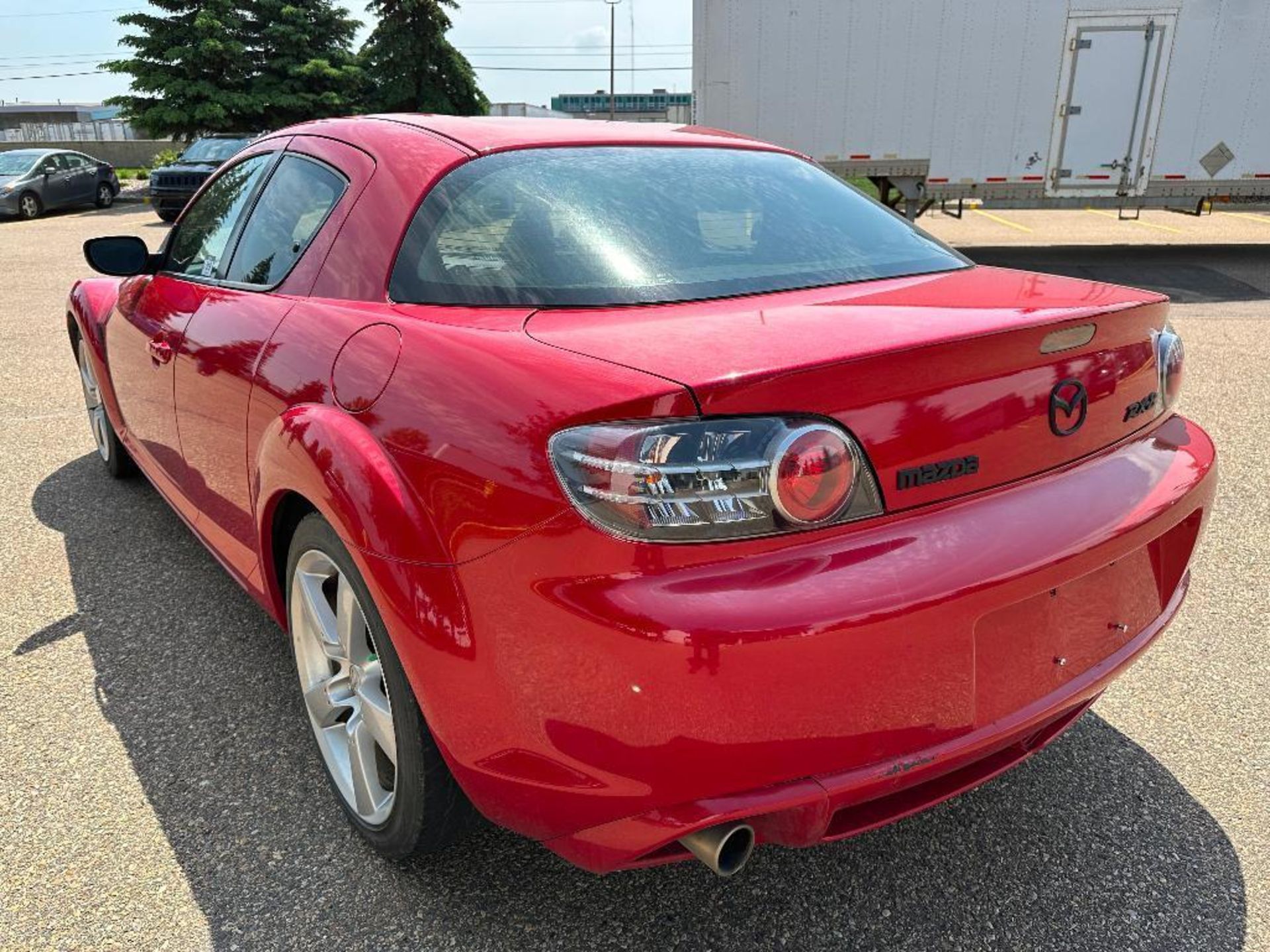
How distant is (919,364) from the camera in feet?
5.17

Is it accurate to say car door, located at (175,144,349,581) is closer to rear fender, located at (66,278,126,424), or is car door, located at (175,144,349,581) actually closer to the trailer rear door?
rear fender, located at (66,278,126,424)

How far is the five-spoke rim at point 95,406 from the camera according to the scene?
4.35 m

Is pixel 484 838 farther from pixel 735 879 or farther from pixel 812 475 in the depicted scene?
pixel 812 475

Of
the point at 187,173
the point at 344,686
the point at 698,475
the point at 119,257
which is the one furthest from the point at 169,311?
the point at 187,173

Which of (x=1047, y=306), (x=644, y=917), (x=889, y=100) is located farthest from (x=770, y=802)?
(x=889, y=100)

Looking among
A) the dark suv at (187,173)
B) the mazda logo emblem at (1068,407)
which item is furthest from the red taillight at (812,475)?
the dark suv at (187,173)

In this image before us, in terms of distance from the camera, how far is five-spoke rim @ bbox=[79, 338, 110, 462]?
4.35 m

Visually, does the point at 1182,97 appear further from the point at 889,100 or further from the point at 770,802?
the point at 770,802

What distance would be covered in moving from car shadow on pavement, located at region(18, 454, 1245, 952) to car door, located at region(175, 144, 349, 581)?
0.59 meters

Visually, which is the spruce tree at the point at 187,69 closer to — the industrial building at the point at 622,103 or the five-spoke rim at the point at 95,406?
the five-spoke rim at the point at 95,406

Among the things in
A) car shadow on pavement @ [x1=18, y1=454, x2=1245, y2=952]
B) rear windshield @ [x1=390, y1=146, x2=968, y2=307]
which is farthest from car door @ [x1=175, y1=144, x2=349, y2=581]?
car shadow on pavement @ [x1=18, y1=454, x2=1245, y2=952]

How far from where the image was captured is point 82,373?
4656mm

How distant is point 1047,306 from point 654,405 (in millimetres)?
916

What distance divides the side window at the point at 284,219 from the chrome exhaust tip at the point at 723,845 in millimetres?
1740
